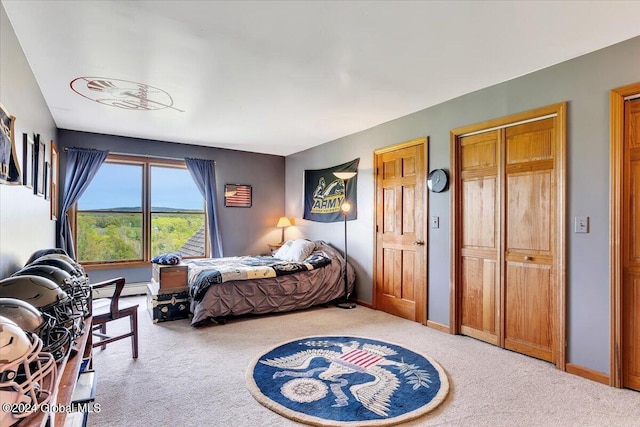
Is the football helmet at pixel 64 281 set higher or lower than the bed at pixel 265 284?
higher

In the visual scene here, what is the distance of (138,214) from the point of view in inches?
215

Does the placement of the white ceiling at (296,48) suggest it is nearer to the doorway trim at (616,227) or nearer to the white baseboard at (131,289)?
the doorway trim at (616,227)

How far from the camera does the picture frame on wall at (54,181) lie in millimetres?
4098

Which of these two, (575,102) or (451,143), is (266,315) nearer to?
(451,143)

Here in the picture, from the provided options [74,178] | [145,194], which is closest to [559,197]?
[145,194]

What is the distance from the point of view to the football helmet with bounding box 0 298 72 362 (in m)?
0.89

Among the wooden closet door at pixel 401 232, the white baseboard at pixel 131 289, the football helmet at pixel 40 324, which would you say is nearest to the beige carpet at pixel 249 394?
the wooden closet door at pixel 401 232

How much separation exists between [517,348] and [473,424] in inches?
54.7

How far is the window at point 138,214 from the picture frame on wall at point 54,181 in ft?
1.67

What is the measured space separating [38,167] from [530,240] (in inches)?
172

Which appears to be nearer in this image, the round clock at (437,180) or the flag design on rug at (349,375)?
the flag design on rug at (349,375)

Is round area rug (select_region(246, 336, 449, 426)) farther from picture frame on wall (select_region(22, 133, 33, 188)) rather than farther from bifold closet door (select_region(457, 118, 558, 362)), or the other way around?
picture frame on wall (select_region(22, 133, 33, 188))

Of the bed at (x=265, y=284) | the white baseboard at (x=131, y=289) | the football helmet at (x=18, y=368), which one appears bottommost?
the white baseboard at (x=131, y=289)

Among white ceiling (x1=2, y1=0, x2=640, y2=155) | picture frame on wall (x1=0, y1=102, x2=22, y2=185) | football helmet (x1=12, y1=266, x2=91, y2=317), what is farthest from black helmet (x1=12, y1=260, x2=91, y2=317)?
white ceiling (x1=2, y1=0, x2=640, y2=155)
